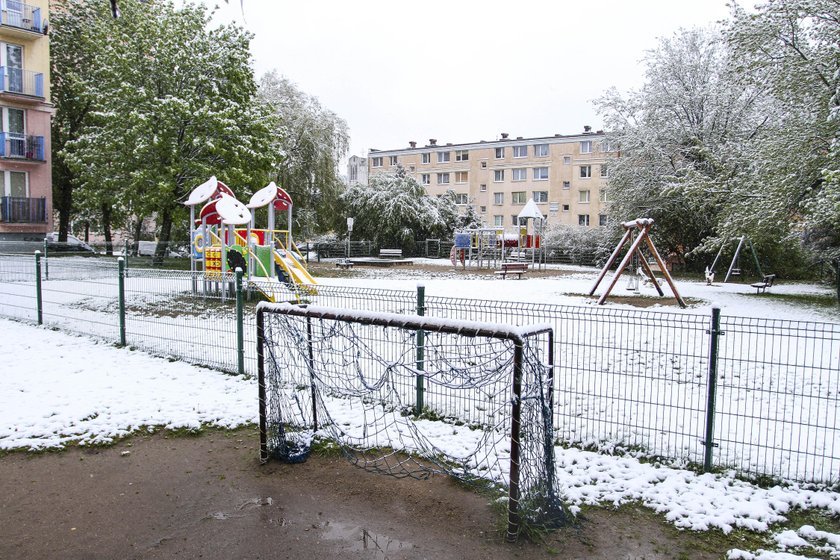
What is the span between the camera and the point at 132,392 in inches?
268

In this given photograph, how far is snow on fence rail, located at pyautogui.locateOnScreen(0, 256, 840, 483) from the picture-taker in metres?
4.73

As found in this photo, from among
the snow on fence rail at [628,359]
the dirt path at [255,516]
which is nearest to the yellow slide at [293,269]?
the snow on fence rail at [628,359]

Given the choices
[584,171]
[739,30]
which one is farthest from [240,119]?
[584,171]

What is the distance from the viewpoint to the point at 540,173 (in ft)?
202

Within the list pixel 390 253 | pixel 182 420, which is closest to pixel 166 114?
pixel 390 253

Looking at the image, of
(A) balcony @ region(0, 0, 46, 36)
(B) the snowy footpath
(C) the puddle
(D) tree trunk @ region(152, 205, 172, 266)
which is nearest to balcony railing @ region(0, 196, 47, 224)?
(D) tree trunk @ region(152, 205, 172, 266)

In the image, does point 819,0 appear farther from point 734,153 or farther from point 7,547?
point 7,547

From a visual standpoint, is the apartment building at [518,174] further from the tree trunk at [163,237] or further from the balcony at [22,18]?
the balcony at [22,18]

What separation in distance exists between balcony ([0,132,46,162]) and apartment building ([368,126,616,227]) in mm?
38445

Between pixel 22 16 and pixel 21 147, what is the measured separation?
6.04m

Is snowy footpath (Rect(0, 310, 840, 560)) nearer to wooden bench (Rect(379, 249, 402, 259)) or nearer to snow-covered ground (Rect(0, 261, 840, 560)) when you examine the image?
snow-covered ground (Rect(0, 261, 840, 560))

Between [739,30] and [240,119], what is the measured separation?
18956 mm

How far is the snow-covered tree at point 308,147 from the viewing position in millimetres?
35531

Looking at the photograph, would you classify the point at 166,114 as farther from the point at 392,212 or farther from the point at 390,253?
the point at 392,212
